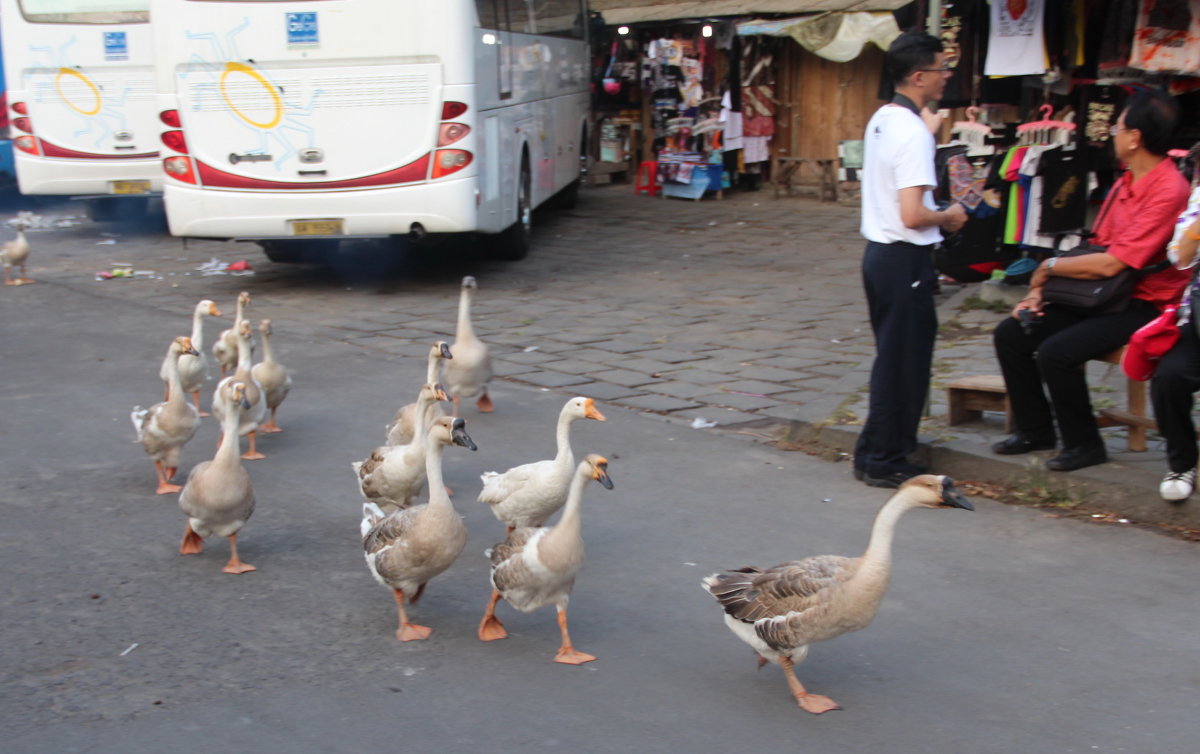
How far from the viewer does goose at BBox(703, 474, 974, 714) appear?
13.1 ft

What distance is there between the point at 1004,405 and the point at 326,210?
24.0 ft

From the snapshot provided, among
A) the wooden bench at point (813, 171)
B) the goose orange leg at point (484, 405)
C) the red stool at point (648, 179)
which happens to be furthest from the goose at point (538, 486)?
the red stool at point (648, 179)

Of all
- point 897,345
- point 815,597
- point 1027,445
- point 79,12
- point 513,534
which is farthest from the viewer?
point 79,12

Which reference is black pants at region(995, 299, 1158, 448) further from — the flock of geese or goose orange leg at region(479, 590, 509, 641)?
goose orange leg at region(479, 590, 509, 641)

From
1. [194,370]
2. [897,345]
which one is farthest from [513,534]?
[194,370]

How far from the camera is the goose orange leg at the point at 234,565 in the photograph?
5.36m

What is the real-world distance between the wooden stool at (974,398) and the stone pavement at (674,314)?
0.37 ft

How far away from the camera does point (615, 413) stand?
25.8 ft

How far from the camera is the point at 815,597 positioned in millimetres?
3994

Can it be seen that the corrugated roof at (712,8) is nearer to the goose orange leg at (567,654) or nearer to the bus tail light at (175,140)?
the bus tail light at (175,140)

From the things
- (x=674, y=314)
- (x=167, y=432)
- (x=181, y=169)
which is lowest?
(x=674, y=314)

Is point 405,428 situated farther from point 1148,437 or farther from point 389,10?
point 389,10

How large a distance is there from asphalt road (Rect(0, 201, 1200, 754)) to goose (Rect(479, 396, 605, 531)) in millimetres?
315

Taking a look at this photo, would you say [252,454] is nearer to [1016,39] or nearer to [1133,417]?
[1133,417]
